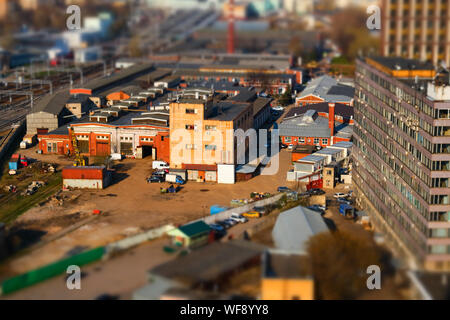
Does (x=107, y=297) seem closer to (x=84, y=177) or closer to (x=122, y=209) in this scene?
(x=122, y=209)

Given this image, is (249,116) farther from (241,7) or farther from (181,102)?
(241,7)

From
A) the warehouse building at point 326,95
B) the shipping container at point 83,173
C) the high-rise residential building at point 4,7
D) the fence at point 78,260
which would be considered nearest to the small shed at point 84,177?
the shipping container at point 83,173

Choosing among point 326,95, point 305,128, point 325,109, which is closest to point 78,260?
point 305,128

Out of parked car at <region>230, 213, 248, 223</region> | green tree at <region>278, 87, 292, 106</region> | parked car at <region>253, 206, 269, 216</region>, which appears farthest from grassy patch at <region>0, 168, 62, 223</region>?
green tree at <region>278, 87, 292, 106</region>

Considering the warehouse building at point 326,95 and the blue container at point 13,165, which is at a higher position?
the warehouse building at point 326,95

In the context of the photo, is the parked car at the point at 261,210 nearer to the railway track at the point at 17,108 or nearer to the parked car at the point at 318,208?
the parked car at the point at 318,208

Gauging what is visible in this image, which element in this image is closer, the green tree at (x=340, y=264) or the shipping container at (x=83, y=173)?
the green tree at (x=340, y=264)
